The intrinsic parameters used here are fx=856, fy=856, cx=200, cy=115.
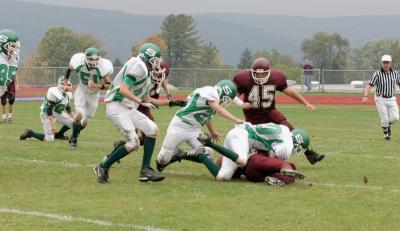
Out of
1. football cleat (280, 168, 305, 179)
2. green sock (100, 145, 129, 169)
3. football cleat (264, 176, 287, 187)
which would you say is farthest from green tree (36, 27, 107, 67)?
football cleat (280, 168, 305, 179)

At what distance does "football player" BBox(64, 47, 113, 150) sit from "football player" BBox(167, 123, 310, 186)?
351cm

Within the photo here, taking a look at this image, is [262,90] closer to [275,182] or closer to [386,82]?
[275,182]

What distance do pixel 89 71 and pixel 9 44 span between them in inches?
127

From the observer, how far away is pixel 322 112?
2573cm

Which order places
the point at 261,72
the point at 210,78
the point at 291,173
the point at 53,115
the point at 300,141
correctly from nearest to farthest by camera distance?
the point at 291,173 → the point at 300,141 → the point at 261,72 → the point at 53,115 → the point at 210,78

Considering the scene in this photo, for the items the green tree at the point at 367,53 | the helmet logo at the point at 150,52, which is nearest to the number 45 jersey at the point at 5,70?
the helmet logo at the point at 150,52

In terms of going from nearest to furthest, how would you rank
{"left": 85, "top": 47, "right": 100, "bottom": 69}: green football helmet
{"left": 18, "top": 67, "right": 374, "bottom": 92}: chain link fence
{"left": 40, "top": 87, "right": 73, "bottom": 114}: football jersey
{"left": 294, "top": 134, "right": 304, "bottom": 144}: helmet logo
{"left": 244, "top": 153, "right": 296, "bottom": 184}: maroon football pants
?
{"left": 244, "top": 153, "right": 296, "bottom": 184}: maroon football pants
{"left": 294, "top": 134, "right": 304, "bottom": 144}: helmet logo
{"left": 85, "top": 47, "right": 100, "bottom": 69}: green football helmet
{"left": 40, "top": 87, "right": 73, "bottom": 114}: football jersey
{"left": 18, "top": 67, "right": 374, "bottom": 92}: chain link fence

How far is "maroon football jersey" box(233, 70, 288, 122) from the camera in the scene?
11.0 meters

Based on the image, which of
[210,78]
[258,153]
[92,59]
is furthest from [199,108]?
[210,78]

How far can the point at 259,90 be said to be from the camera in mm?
11023

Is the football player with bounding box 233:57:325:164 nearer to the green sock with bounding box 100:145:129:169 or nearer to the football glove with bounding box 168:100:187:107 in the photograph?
the football glove with bounding box 168:100:187:107

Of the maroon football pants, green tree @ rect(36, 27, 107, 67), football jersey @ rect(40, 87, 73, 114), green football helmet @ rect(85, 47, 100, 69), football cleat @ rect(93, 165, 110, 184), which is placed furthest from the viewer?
green tree @ rect(36, 27, 107, 67)

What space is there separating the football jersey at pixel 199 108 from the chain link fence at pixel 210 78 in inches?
1190

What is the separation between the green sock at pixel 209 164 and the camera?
33.8 ft
